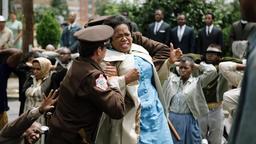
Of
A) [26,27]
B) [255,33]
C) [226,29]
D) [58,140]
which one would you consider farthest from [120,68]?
[226,29]

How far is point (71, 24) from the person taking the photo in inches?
675

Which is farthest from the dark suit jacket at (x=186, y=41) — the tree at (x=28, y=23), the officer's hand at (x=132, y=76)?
the officer's hand at (x=132, y=76)

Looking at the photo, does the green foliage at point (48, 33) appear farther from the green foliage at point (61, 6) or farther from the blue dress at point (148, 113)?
the green foliage at point (61, 6)

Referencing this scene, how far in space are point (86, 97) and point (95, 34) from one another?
467 millimetres

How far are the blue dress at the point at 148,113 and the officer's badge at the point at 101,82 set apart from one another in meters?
0.58

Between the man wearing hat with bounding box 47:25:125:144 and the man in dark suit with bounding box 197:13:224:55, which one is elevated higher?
the man wearing hat with bounding box 47:25:125:144

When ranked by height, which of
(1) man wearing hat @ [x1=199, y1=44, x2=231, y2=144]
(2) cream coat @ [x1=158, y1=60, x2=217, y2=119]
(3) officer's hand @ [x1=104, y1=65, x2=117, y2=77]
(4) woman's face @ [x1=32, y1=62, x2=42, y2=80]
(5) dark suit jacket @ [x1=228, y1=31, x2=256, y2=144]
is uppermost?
(5) dark suit jacket @ [x1=228, y1=31, x2=256, y2=144]

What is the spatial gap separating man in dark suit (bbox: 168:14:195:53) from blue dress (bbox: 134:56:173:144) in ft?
31.6

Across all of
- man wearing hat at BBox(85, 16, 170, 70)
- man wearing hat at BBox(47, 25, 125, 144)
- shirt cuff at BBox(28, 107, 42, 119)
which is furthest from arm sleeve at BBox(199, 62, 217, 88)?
shirt cuff at BBox(28, 107, 42, 119)

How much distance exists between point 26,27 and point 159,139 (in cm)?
1230

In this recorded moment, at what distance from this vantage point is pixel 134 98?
5480mm

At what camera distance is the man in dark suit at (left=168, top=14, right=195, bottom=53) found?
15.2m

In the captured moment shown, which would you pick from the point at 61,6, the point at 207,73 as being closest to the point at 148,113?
the point at 207,73

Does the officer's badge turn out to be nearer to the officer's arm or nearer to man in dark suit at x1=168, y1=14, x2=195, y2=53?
the officer's arm
